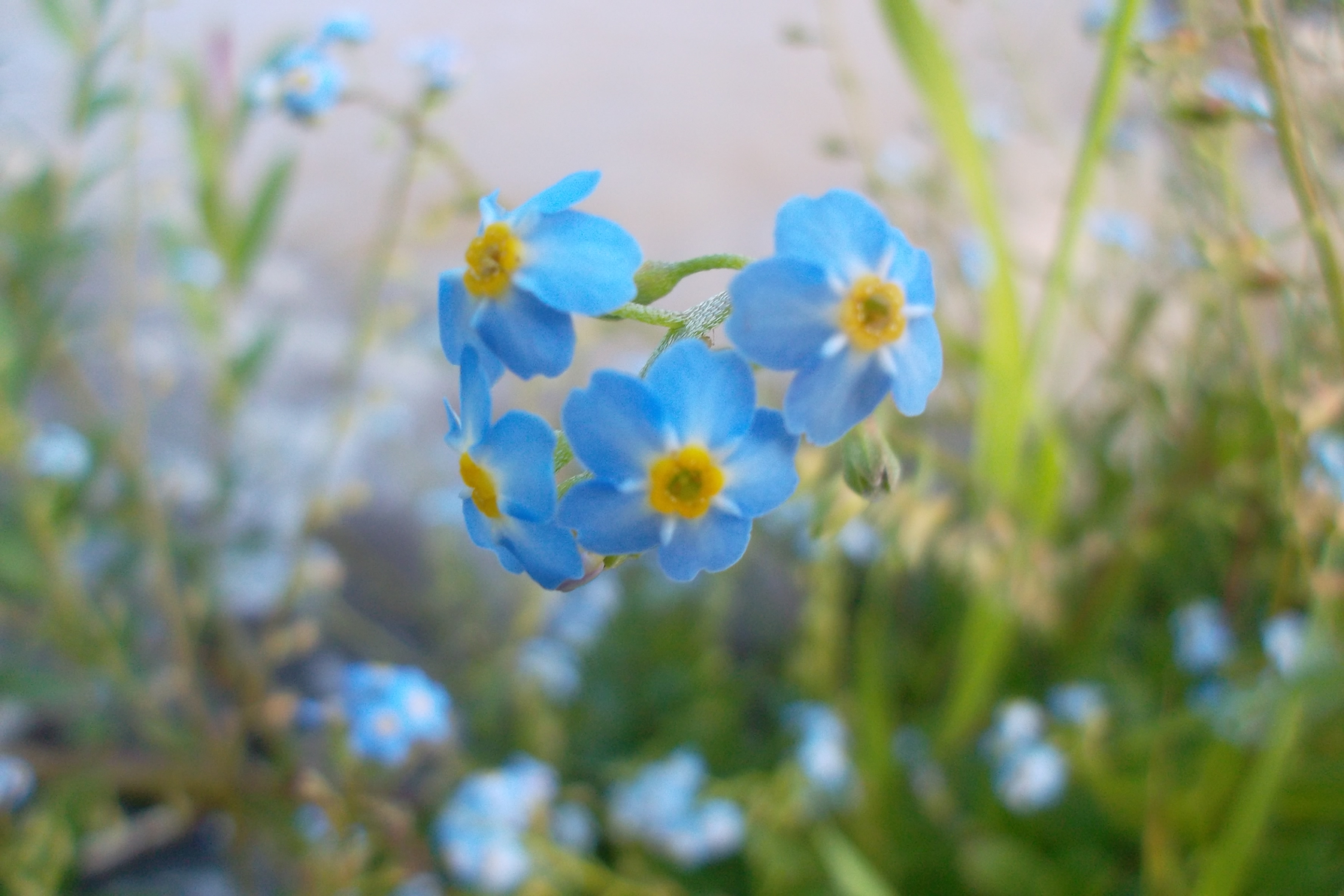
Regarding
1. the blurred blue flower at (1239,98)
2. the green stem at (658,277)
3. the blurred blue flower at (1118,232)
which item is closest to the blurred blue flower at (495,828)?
the green stem at (658,277)

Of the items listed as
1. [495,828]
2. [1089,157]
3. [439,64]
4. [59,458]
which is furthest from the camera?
[59,458]

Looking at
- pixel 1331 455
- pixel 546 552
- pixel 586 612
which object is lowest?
pixel 546 552

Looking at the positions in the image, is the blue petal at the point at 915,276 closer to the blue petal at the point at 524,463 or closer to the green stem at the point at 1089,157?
the blue petal at the point at 524,463

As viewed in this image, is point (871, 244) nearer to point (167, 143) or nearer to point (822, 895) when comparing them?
point (822, 895)

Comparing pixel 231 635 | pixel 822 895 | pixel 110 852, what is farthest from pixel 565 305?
pixel 110 852

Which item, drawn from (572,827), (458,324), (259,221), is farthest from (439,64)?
(572,827)

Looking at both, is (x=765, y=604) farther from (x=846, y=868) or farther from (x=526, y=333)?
(x=526, y=333)
